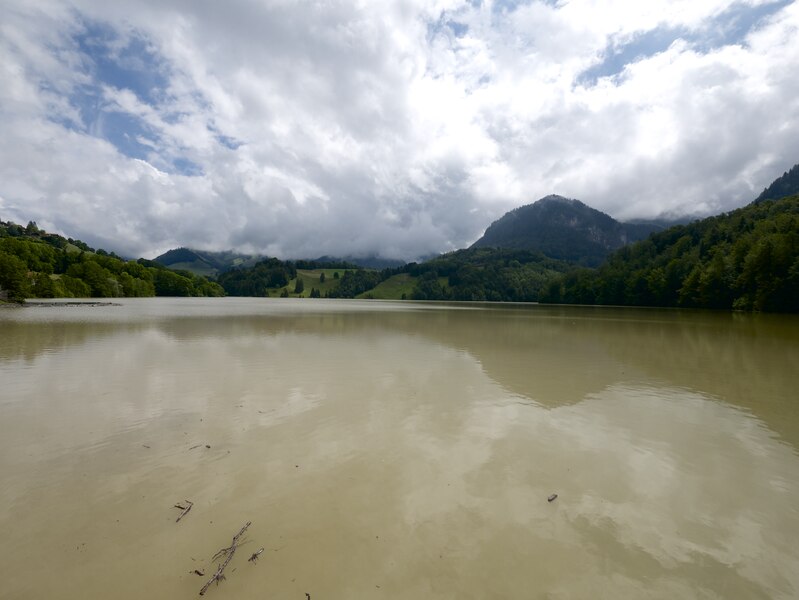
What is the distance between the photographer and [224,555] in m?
5.37

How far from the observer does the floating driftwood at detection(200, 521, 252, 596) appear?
15.7 feet

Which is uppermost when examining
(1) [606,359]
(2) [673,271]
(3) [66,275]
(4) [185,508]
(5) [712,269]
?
(2) [673,271]

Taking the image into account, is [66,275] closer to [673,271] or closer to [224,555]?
[224,555]

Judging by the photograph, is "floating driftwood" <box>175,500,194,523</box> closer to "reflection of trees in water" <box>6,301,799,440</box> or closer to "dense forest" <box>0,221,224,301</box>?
"reflection of trees in water" <box>6,301,799,440</box>

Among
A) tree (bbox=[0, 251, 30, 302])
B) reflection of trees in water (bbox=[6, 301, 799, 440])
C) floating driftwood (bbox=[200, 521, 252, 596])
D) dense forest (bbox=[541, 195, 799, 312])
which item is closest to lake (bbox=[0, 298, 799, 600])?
floating driftwood (bbox=[200, 521, 252, 596])

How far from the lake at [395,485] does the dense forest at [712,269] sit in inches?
3247

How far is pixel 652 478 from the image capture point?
823 centimetres

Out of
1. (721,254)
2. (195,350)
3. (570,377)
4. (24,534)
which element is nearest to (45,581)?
(24,534)

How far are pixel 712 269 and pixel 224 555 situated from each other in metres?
122

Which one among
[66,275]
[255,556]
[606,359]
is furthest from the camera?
[66,275]

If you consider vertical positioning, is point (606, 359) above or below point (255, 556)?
below

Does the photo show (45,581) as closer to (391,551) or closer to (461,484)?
(391,551)

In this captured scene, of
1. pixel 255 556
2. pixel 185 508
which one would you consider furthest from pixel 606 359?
pixel 185 508

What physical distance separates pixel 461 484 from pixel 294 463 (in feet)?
11.9
